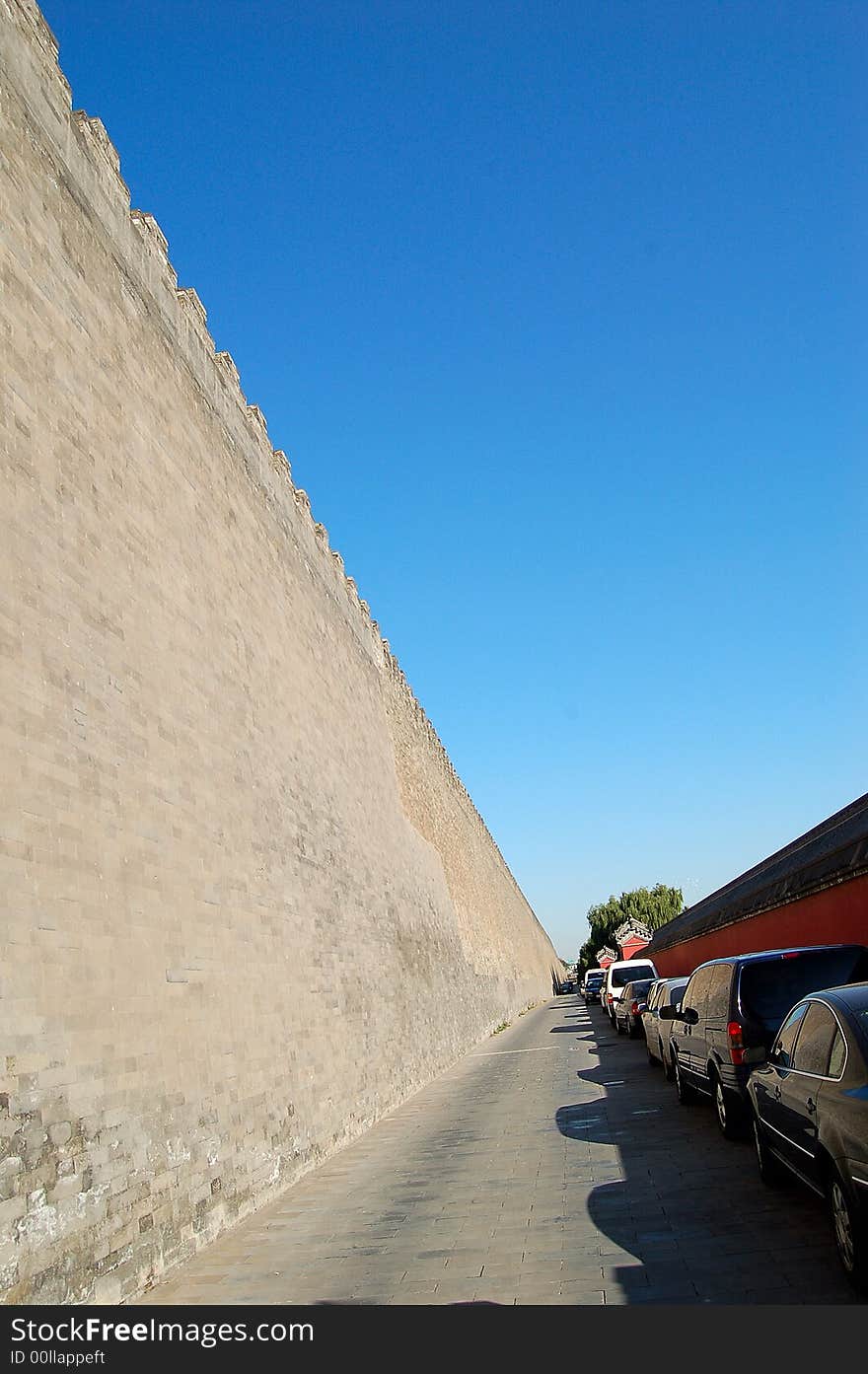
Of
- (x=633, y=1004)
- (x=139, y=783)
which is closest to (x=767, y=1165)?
(x=139, y=783)

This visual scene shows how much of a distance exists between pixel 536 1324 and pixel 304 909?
7552 millimetres

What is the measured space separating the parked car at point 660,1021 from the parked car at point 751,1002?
3184mm

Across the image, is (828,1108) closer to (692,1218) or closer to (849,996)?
(849,996)

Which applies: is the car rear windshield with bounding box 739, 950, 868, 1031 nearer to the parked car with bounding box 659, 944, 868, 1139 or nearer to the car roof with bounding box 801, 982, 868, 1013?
the parked car with bounding box 659, 944, 868, 1139

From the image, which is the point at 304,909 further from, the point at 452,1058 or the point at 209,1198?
the point at 452,1058

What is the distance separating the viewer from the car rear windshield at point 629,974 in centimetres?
2747

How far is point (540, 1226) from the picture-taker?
6543mm

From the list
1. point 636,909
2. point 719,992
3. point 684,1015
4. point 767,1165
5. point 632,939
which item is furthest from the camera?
point 636,909

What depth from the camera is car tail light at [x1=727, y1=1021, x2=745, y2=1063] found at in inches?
323

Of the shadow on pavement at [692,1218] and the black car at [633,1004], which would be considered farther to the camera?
the black car at [633,1004]

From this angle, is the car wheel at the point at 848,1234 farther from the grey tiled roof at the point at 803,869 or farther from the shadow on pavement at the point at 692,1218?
the grey tiled roof at the point at 803,869

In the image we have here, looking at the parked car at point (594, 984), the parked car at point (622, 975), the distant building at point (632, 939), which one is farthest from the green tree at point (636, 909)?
the parked car at point (622, 975)

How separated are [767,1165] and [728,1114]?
204 centimetres

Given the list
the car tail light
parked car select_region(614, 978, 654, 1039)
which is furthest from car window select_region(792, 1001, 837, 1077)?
parked car select_region(614, 978, 654, 1039)
